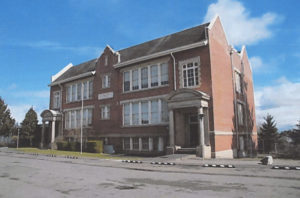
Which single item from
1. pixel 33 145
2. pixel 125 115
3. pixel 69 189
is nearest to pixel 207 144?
pixel 125 115

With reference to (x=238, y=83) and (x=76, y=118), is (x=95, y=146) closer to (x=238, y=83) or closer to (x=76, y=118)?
(x=76, y=118)

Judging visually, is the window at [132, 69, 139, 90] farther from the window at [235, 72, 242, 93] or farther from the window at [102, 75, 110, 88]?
the window at [235, 72, 242, 93]

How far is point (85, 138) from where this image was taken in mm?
28969

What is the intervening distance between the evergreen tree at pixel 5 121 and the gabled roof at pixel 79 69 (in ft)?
41.5

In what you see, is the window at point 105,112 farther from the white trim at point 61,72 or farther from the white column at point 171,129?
the white trim at point 61,72

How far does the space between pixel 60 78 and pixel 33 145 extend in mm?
11180

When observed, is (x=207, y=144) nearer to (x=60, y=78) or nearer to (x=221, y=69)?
(x=221, y=69)

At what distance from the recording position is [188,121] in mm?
22125

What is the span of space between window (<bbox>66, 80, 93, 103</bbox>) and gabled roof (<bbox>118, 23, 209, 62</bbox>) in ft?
19.3

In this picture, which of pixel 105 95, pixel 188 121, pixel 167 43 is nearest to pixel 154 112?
pixel 188 121

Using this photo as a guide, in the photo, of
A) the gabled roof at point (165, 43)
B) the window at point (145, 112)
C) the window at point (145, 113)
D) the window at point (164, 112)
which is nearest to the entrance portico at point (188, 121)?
the window at point (164, 112)

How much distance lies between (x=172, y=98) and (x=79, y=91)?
16.1 metres

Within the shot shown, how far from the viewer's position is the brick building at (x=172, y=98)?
2030 cm

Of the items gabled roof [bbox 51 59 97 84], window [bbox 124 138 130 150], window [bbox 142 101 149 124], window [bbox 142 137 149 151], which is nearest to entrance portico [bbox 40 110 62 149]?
gabled roof [bbox 51 59 97 84]
